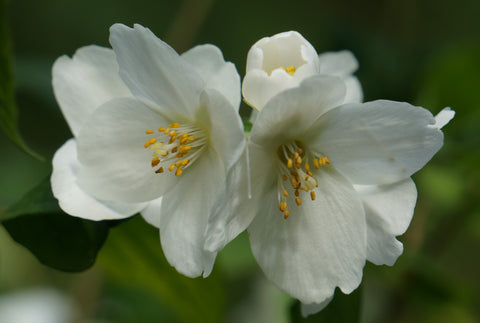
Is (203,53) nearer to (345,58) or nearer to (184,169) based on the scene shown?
(184,169)

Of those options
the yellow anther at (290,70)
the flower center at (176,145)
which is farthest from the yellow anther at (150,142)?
the yellow anther at (290,70)

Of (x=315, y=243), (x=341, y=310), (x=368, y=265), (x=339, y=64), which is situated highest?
(x=339, y=64)

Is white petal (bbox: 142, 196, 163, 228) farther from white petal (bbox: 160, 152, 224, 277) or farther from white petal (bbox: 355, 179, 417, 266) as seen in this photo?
white petal (bbox: 355, 179, 417, 266)

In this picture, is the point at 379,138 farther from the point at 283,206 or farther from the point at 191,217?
the point at 191,217

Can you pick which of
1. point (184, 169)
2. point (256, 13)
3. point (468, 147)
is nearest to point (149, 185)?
point (184, 169)

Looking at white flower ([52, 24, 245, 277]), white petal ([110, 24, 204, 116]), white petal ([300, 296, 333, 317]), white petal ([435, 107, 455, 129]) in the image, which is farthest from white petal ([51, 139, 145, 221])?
white petal ([435, 107, 455, 129])

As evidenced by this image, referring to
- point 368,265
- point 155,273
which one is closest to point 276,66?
point 155,273

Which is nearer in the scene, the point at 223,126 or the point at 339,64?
the point at 223,126
